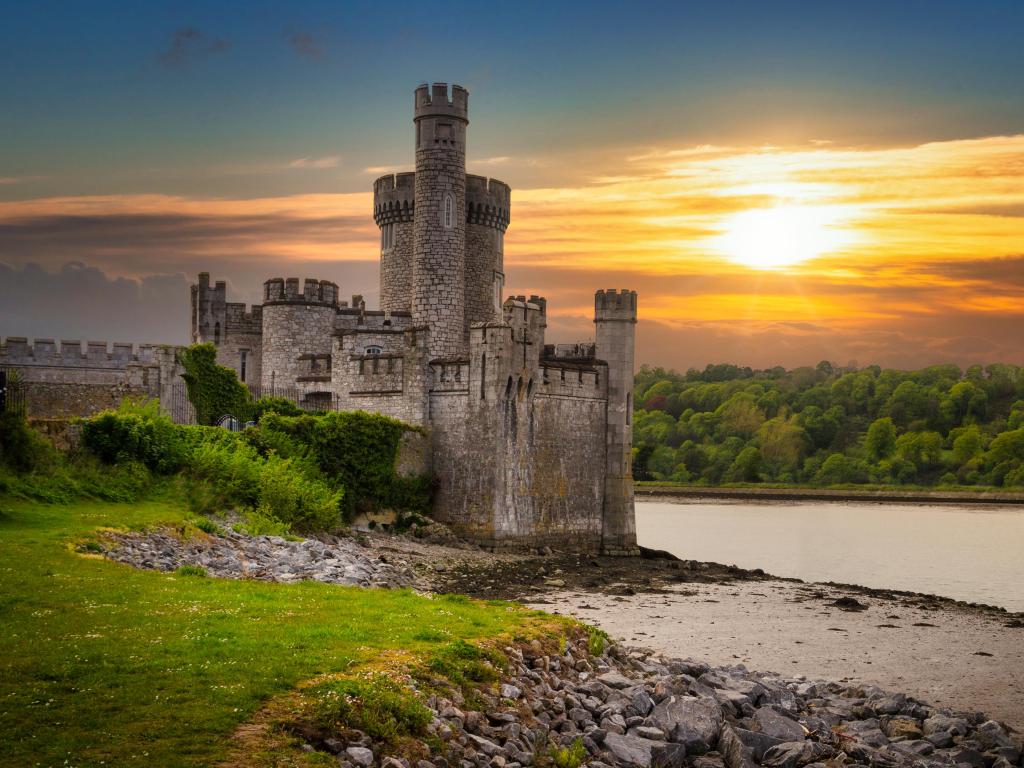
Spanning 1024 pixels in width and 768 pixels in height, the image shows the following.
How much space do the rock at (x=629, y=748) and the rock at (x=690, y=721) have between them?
0.65 metres

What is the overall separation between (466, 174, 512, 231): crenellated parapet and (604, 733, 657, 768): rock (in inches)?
1405

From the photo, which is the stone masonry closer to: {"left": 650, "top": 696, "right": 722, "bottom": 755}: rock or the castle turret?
the castle turret

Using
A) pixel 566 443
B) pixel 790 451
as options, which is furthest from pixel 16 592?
pixel 790 451

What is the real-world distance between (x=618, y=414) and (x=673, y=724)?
26.2 m

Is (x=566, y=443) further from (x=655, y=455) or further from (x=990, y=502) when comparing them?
(x=655, y=455)

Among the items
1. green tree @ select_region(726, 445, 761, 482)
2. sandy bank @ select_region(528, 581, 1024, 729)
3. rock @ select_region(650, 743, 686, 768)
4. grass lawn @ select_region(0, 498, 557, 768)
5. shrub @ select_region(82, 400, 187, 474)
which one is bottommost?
green tree @ select_region(726, 445, 761, 482)

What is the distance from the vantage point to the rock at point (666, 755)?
13.9 m

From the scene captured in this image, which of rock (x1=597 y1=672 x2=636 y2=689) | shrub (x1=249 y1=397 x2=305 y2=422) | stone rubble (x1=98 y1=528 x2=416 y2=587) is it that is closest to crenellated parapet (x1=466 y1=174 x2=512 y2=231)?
shrub (x1=249 y1=397 x2=305 y2=422)

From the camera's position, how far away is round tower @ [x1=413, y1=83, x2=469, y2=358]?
4416 cm

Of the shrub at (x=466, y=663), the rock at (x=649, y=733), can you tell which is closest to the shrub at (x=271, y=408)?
the shrub at (x=466, y=663)

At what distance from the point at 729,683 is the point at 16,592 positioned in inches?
410

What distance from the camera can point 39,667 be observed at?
38.9ft

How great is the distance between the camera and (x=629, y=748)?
1386 cm

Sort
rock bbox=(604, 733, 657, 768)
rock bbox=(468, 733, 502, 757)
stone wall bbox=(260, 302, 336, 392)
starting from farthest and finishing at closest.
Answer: stone wall bbox=(260, 302, 336, 392), rock bbox=(604, 733, 657, 768), rock bbox=(468, 733, 502, 757)
